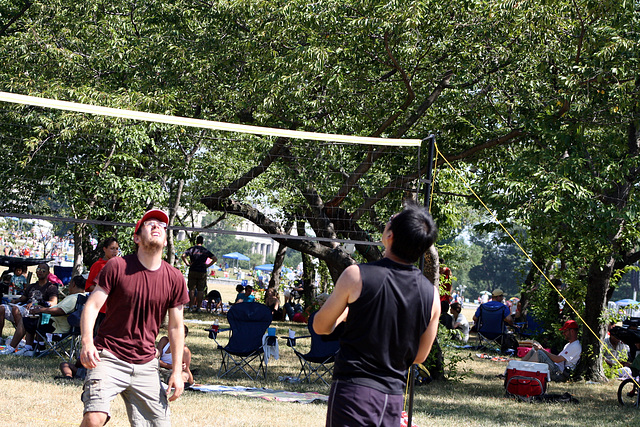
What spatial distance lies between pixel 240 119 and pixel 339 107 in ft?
7.29

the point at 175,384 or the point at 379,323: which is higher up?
the point at 379,323

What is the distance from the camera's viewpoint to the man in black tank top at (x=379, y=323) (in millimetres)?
2840

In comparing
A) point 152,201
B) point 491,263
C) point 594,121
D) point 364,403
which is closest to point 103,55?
point 152,201

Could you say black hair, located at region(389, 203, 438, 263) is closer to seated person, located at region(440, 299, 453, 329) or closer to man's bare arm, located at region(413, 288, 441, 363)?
man's bare arm, located at region(413, 288, 441, 363)

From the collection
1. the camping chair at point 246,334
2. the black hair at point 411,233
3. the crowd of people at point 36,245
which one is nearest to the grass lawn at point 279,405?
the camping chair at point 246,334

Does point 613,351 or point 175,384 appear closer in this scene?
point 175,384

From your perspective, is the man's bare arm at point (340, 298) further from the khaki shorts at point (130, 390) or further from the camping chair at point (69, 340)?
the camping chair at point (69, 340)

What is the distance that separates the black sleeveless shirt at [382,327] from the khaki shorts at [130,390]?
1443 millimetres

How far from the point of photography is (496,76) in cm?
1034

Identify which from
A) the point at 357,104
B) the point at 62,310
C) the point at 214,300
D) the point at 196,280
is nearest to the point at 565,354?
the point at 357,104

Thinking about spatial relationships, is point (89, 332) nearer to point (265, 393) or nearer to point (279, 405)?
point (279, 405)

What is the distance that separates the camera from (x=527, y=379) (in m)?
9.14

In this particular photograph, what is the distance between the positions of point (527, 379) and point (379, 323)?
7.00 metres

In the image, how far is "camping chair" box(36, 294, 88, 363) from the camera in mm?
8773
